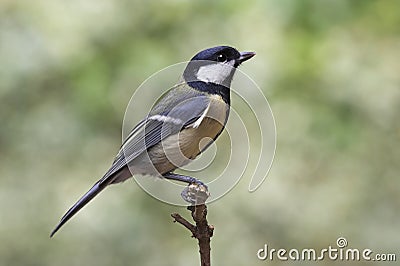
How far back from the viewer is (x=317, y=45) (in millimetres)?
3758

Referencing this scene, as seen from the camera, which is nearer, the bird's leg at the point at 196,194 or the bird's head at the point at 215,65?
the bird's leg at the point at 196,194

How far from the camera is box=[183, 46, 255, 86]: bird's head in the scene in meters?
2.15

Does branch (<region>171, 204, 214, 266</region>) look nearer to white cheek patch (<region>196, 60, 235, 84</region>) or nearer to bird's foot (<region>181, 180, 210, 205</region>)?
bird's foot (<region>181, 180, 210, 205</region>)

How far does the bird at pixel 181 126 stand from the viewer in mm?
2027

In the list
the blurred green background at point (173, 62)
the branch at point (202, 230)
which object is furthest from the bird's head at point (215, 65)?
the blurred green background at point (173, 62)

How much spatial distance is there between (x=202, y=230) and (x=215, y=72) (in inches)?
27.0

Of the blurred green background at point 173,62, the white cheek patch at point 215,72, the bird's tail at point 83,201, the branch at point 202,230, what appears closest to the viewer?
the branch at point 202,230

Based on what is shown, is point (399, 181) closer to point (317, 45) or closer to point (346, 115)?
point (346, 115)

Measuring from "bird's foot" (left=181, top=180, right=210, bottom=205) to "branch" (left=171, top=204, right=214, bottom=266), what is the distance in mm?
18

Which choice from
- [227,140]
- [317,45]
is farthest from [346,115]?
[227,140]

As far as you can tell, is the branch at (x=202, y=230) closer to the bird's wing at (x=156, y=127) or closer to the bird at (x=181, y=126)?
the bird at (x=181, y=126)

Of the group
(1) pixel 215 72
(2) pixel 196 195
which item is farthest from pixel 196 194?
(1) pixel 215 72

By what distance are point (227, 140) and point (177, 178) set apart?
145 centimetres

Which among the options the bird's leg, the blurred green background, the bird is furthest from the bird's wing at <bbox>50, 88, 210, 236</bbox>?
the blurred green background
